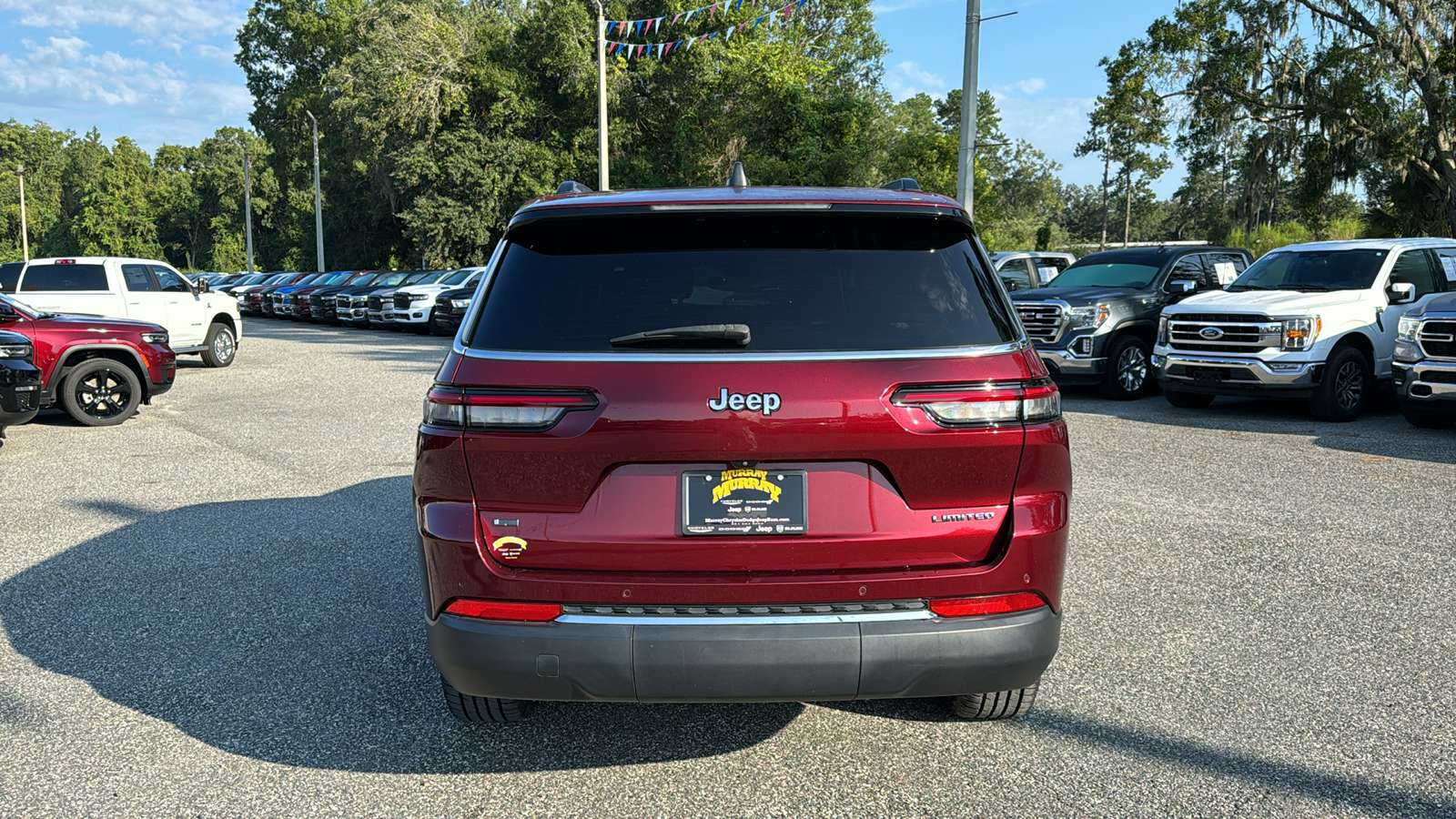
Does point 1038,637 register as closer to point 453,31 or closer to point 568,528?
point 568,528

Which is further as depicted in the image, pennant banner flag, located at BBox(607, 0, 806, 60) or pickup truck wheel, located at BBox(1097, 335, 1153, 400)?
pennant banner flag, located at BBox(607, 0, 806, 60)

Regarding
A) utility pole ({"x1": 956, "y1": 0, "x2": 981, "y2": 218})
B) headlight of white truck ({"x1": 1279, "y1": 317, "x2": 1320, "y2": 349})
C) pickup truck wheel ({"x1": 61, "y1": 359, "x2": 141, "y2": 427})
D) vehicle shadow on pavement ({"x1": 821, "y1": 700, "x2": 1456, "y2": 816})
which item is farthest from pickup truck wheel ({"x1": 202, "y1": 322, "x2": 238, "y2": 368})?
vehicle shadow on pavement ({"x1": 821, "y1": 700, "x2": 1456, "y2": 816})

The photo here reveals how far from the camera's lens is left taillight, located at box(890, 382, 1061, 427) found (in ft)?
9.89

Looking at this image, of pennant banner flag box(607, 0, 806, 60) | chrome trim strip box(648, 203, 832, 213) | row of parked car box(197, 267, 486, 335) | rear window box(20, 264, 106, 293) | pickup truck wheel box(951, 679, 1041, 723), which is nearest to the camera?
chrome trim strip box(648, 203, 832, 213)

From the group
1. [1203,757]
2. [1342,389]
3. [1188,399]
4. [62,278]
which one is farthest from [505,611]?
[62,278]

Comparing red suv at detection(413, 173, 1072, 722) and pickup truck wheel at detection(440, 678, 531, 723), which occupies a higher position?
red suv at detection(413, 173, 1072, 722)

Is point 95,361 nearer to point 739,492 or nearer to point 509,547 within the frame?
point 509,547

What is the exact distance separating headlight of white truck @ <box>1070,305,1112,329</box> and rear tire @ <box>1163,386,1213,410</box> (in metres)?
1.17

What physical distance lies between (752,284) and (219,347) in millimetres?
17542

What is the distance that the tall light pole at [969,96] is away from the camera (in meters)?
17.7

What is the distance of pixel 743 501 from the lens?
3006 mm

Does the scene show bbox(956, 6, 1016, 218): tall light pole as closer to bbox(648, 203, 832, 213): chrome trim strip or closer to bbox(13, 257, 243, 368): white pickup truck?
bbox(13, 257, 243, 368): white pickup truck

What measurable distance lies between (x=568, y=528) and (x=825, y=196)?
1.23m

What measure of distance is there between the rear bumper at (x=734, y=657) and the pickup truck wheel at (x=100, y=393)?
1042cm
